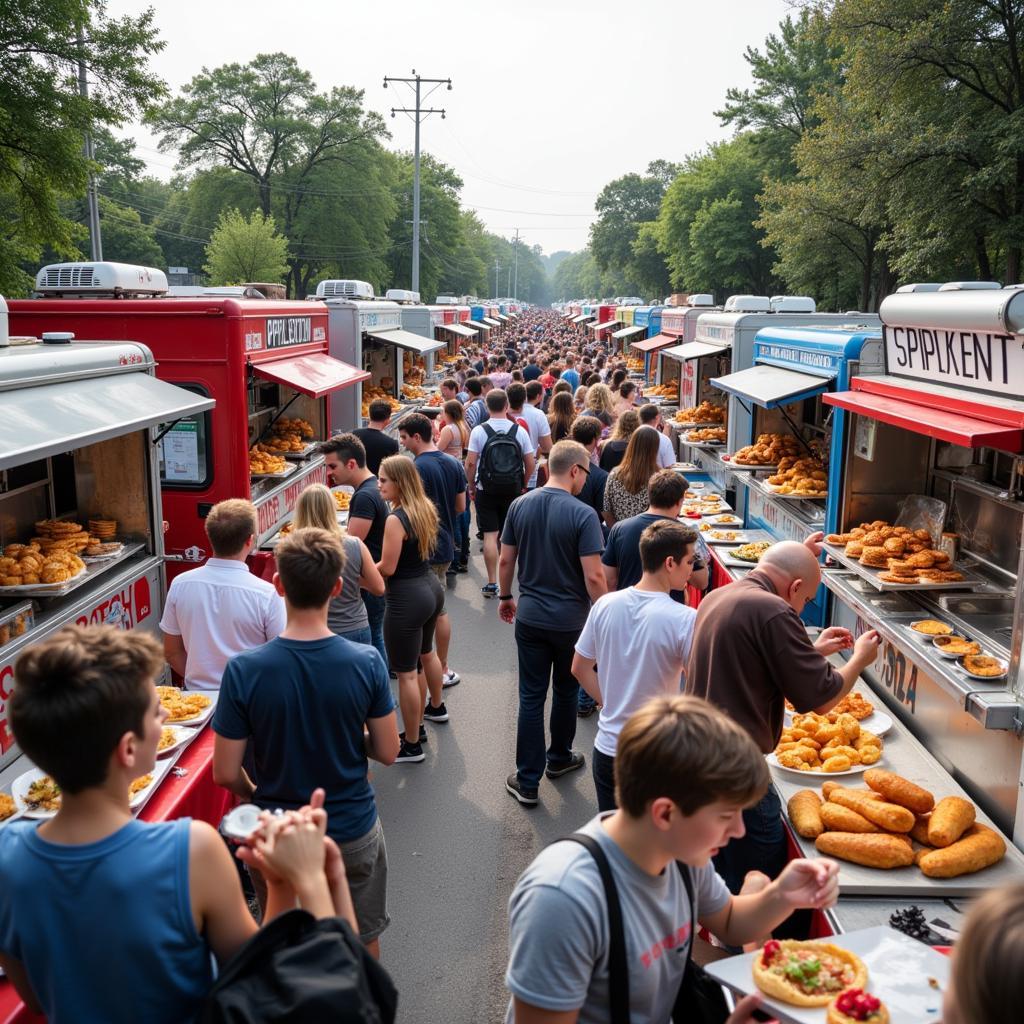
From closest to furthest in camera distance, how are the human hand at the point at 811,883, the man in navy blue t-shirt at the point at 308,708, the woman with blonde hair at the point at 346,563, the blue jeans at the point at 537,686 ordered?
the human hand at the point at 811,883
the man in navy blue t-shirt at the point at 308,708
the woman with blonde hair at the point at 346,563
the blue jeans at the point at 537,686

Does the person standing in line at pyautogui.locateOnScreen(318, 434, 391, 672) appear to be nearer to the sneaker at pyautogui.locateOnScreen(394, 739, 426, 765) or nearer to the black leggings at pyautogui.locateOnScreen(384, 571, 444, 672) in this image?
the black leggings at pyautogui.locateOnScreen(384, 571, 444, 672)

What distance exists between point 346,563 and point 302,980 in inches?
145

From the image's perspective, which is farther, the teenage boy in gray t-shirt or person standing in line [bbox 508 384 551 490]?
person standing in line [bbox 508 384 551 490]

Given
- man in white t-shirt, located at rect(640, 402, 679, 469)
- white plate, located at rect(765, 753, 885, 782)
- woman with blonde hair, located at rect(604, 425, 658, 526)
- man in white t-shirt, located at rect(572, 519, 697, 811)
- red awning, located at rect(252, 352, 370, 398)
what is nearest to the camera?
man in white t-shirt, located at rect(572, 519, 697, 811)

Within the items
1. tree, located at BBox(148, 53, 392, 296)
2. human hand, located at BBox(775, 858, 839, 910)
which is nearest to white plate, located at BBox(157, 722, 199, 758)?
human hand, located at BBox(775, 858, 839, 910)

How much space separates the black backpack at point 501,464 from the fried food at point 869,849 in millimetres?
6278

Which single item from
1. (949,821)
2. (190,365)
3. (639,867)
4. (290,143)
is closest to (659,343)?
(190,365)

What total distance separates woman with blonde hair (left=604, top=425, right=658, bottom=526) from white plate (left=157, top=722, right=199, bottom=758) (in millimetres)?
3922

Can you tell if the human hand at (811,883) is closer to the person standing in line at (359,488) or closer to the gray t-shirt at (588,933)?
the gray t-shirt at (588,933)

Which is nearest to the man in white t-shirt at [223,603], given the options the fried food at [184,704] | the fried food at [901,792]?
the fried food at [184,704]

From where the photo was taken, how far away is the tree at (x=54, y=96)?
49.9ft

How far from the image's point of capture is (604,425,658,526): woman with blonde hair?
307 inches

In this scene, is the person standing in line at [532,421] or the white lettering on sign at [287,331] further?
the person standing in line at [532,421]

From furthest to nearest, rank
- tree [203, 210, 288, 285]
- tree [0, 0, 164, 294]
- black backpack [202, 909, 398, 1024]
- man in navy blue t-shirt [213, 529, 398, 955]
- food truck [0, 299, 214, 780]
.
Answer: tree [203, 210, 288, 285]
tree [0, 0, 164, 294]
food truck [0, 299, 214, 780]
man in navy blue t-shirt [213, 529, 398, 955]
black backpack [202, 909, 398, 1024]
